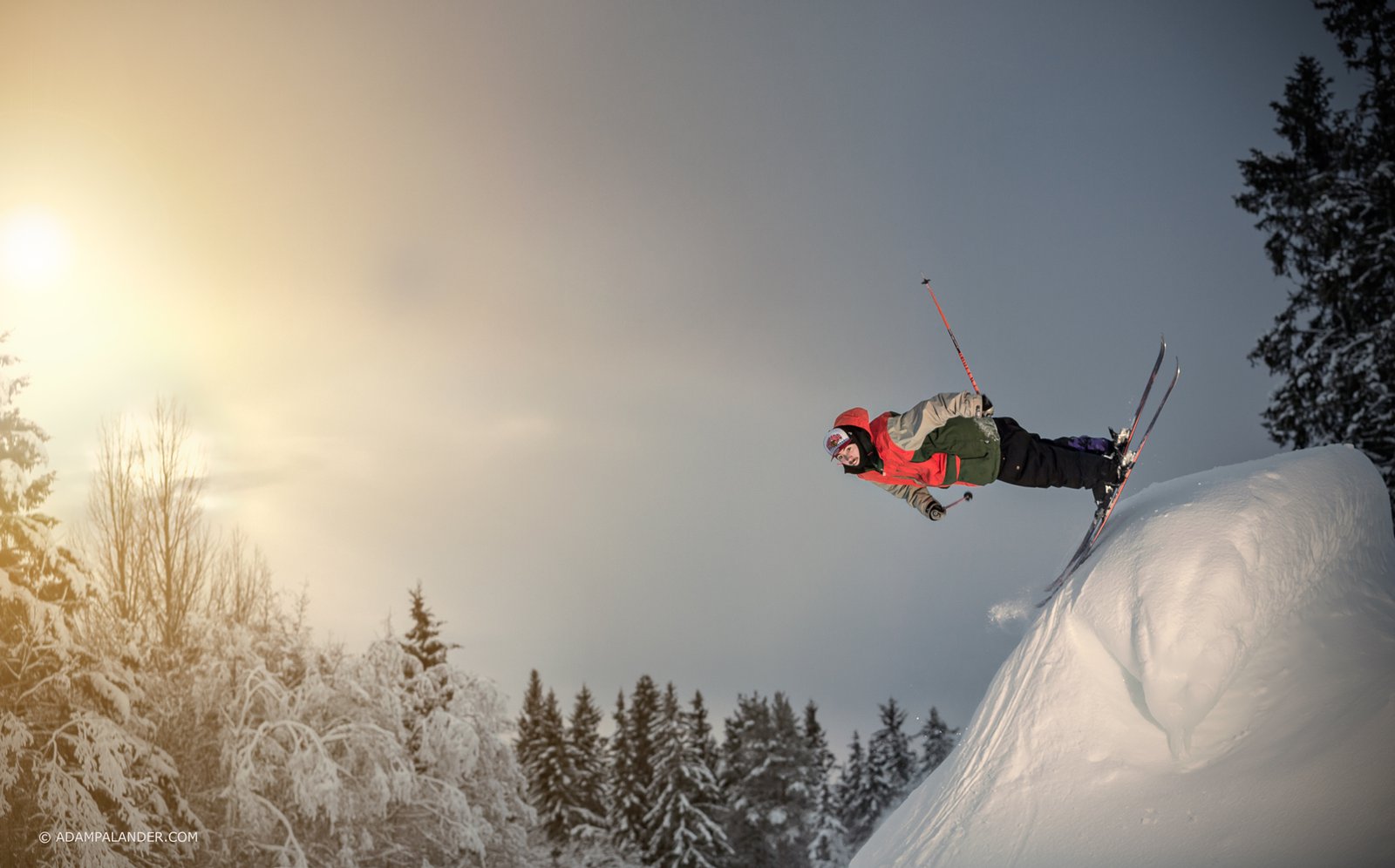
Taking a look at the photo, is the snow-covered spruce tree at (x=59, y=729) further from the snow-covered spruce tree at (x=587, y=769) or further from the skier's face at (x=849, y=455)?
the snow-covered spruce tree at (x=587, y=769)

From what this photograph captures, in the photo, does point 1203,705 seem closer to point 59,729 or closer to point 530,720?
point 59,729

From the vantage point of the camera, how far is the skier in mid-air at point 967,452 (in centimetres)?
710

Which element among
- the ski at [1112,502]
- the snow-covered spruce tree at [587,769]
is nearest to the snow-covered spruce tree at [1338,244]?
the ski at [1112,502]

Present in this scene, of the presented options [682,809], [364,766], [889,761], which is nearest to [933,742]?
[889,761]

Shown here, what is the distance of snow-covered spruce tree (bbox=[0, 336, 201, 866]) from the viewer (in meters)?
12.0

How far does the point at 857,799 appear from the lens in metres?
36.9

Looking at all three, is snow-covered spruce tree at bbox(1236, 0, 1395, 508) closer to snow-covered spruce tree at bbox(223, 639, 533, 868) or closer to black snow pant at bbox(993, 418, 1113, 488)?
black snow pant at bbox(993, 418, 1113, 488)

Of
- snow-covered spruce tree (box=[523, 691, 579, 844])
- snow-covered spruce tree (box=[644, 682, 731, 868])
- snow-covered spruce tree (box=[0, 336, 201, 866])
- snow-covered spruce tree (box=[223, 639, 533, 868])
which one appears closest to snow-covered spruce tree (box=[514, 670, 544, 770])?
snow-covered spruce tree (box=[523, 691, 579, 844])

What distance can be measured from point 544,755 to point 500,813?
1581 centimetres

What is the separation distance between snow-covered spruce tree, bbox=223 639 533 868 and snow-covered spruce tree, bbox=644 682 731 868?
9080 millimetres

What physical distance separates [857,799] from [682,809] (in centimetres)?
1106

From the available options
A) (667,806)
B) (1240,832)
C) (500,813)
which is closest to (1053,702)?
(1240,832)

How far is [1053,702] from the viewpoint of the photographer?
5.50 metres

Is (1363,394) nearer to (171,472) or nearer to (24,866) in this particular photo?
(24,866)
